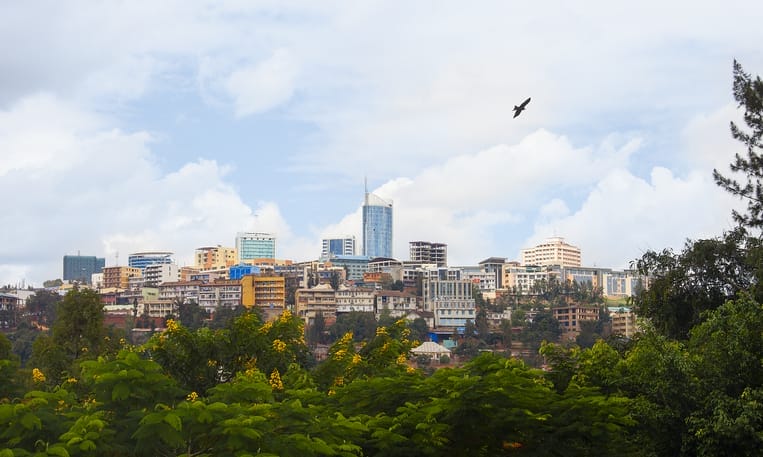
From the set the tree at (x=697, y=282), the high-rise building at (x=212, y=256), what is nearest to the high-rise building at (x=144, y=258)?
the high-rise building at (x=212, y=256)

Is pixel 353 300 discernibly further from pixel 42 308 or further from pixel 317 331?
pixel 42 308

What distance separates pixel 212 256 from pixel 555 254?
66.6 metres

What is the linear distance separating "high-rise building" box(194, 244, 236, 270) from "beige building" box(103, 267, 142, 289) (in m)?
15.8

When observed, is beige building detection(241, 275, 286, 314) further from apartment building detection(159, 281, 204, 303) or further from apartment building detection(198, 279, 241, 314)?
apartment building detection(159, 281, 204, 303)

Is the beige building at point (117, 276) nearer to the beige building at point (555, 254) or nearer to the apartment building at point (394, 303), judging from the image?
the apartment building at point (394, 303)

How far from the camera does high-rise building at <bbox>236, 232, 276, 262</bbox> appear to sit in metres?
179

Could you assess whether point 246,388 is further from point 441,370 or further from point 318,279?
point 318,279

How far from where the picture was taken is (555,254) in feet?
619

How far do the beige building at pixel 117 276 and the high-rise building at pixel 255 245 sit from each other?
36837 mm

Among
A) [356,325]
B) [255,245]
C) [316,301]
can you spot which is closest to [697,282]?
[356,325]

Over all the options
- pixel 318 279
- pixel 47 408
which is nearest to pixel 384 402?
pixel 47 408

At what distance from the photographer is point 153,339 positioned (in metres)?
16.3

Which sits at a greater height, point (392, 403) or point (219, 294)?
point (219, 294)

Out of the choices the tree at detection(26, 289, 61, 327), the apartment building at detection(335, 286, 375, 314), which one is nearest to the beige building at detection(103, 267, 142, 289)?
the tree at detection(26, 289, 61, 327)
